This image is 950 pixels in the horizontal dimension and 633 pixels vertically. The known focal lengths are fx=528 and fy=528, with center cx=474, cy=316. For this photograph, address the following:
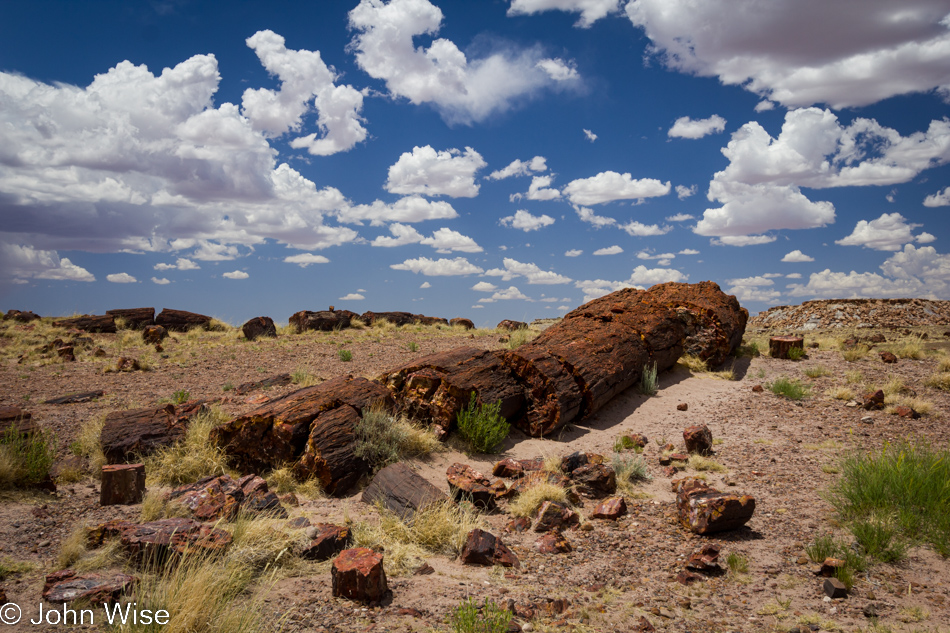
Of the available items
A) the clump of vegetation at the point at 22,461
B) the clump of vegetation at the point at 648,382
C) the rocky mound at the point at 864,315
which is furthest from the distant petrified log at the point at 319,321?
the rocky mound at the point at 864,315

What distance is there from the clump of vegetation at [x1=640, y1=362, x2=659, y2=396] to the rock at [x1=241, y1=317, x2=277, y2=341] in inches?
613

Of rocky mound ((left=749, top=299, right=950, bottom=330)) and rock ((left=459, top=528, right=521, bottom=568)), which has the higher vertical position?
rocky mound ((left=749, top=299, right=950, bottom=330))

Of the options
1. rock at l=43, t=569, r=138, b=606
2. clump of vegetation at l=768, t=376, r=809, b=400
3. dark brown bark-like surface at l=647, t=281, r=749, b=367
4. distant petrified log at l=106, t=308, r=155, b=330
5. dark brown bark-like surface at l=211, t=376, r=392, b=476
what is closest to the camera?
rock at l=43, t=569, r=138, b=606

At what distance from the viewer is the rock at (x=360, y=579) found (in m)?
4.25

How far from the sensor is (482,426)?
28.2 feet

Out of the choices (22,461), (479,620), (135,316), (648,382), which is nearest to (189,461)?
(22,461)

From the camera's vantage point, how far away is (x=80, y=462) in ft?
24.7

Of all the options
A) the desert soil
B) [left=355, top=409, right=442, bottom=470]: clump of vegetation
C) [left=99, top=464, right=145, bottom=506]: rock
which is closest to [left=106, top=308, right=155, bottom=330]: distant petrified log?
the desert soil

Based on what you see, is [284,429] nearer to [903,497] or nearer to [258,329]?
[903,497]

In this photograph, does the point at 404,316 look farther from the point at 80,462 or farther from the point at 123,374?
the point at 80,462

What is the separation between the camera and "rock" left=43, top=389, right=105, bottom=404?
11.2 m

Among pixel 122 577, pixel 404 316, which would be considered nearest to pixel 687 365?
pixel 122 577

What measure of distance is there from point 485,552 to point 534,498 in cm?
149

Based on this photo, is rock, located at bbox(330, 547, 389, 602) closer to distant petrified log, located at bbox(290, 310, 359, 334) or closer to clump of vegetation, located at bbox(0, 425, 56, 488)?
clump of vegetation, located at bbox(0, 425, 56, 488)
